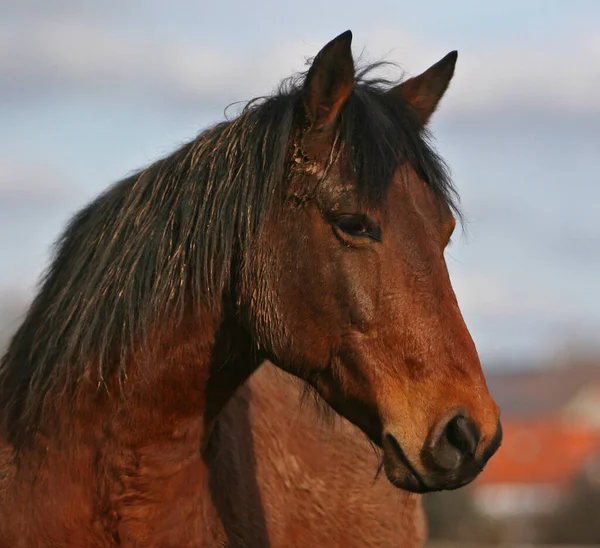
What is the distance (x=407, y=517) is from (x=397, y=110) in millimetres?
3112

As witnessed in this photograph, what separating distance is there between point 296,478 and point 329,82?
2252 millimetres

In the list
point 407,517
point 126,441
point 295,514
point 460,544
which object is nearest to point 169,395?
point 126,441

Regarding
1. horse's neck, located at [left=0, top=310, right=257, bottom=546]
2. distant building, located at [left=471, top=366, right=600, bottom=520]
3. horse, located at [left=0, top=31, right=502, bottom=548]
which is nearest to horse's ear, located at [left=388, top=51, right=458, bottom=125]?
horse, located at [left=0, top=31, right=502, bottom=548]

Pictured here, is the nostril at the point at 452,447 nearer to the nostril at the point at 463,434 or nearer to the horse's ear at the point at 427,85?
the nostril at the point at 463,434

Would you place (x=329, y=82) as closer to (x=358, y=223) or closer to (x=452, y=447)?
(x=358, y=223)

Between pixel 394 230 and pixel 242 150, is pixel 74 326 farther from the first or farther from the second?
pixel 394 230

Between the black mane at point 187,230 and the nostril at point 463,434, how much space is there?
943mm

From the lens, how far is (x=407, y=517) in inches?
249

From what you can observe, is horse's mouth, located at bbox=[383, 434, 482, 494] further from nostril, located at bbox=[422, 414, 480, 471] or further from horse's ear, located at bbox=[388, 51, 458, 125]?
horse's ear, located at bbox=[388, 51, 458, 125]

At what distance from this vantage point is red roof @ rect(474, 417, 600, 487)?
115 feet

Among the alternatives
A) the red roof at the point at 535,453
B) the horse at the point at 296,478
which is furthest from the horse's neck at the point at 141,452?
the red roof at the point at 535,453

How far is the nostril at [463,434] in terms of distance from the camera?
3.51 meters

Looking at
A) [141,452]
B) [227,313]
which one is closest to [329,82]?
[227,313]

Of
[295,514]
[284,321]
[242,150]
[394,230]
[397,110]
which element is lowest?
[295,514]
